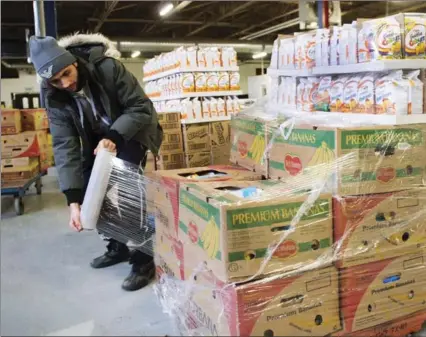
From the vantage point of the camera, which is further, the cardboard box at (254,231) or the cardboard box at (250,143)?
the cardboard box at (250,143)

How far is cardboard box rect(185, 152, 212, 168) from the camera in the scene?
3732 mm

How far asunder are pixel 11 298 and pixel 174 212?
0.62 meters

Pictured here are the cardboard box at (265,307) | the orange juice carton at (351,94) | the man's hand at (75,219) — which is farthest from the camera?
the orange juice carton at (351,94)

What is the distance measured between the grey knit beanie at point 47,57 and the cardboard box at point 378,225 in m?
1.05

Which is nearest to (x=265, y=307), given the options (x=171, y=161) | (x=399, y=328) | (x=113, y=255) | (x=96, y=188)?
(x=399, y=328)

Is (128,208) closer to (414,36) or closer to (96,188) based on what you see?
(96,188)

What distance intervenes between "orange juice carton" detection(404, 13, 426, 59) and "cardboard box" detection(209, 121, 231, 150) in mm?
2348

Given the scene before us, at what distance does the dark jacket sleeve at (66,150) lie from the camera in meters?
1.75

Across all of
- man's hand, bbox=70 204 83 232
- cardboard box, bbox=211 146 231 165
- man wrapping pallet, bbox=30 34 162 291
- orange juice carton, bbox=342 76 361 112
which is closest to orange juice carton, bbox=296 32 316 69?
orange juice carton, bbox=342 76 361 112

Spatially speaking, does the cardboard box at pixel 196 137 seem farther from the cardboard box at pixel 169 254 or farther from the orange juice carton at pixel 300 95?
the cardboard box at pixel 169 254

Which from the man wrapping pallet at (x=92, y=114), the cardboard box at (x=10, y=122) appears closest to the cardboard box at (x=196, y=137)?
the cardboard box at (x=10, y=122)

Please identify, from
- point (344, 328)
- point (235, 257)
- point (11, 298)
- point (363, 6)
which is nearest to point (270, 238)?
point (235, 257)

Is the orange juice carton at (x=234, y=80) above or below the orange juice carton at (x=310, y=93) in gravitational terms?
above

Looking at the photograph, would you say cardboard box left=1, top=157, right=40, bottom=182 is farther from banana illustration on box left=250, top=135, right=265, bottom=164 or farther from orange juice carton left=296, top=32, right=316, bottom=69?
orange juice carton left=296, top=32, right=316, bottom=69
